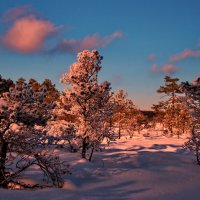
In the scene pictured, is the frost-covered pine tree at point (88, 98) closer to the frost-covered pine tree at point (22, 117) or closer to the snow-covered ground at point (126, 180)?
the snow-covered ground at point (126, 180)

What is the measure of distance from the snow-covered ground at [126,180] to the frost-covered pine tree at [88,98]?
2.07 meters

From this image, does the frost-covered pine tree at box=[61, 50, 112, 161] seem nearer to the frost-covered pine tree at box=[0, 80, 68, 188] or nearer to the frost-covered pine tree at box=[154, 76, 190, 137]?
the frost-covered pine tree at box=[0, 80, 68, 188]

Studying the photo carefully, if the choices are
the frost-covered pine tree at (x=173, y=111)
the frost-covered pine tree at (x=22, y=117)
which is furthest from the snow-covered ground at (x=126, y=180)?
the frost-covered pine tree at (x=173, y=111)

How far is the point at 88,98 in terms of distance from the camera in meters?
26.3

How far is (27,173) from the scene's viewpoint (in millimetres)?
19766

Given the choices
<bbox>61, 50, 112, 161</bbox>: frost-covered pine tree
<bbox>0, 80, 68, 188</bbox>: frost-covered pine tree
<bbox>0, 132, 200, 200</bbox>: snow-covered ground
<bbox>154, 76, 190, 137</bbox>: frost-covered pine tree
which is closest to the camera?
<bbox>0, 132, 200, 200</bbox>: snow-covered ground

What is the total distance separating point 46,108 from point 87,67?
10.5 meters

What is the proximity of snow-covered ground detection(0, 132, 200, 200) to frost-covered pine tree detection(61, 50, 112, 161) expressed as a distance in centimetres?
207

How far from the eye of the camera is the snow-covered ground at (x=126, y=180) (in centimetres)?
1471

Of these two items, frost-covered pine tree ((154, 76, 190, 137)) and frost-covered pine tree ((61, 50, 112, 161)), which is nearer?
frost-covered pine tree ((61, 50, 112, 161))

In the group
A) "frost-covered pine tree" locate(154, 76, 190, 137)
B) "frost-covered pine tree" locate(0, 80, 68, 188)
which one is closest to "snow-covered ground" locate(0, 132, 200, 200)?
"frost-covered pine tree" locate(0, 80, 68, 188)

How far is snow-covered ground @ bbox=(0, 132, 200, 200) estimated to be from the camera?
1471 centimetres

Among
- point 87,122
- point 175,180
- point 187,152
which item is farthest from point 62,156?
point 187,152

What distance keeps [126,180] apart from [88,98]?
8.34 m
